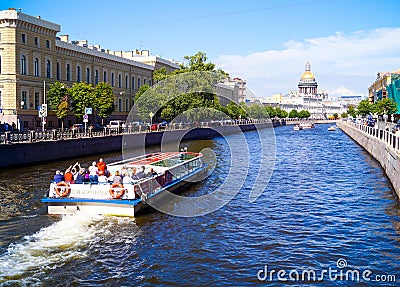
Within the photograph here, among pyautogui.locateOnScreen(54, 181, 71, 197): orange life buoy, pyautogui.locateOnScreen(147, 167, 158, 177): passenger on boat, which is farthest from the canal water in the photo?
pyautogui.locateOnScreen(147, 167, 158, 177): passenger on boat

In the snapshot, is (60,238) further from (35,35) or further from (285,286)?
(35,35)

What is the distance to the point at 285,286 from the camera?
41.5 feet

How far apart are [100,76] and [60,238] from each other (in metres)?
59.8

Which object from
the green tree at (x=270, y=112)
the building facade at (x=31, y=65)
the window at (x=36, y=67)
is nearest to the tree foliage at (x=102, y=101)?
the building facade at (x=31, y=65)

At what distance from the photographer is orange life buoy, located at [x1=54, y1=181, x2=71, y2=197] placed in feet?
62.1

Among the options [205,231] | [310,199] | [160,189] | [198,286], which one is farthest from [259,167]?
[198,286]

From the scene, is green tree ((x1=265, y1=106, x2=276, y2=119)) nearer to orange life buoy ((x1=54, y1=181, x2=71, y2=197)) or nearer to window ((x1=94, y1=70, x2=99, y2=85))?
window ((x1=94, y1=70, x2=99, y2=85))

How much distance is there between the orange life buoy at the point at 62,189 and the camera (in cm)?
1893

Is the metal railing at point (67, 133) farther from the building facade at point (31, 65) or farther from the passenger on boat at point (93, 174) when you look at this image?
the passenger on boat at point (93, 174)

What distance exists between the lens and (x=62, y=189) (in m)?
19.0

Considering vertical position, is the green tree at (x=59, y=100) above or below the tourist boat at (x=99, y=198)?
above

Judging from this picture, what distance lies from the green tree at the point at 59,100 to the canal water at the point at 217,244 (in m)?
29.5

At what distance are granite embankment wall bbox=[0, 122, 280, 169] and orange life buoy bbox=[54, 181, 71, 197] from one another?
14.8 metres

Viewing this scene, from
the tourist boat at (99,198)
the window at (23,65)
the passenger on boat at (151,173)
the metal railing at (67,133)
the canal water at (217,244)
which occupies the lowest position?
the canal water at (217,244)
